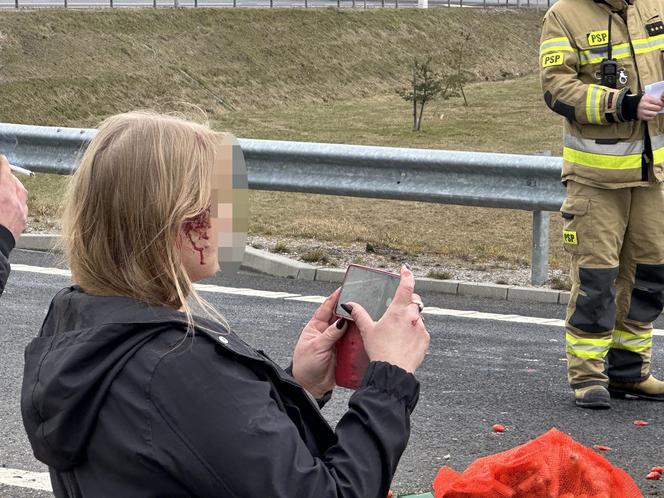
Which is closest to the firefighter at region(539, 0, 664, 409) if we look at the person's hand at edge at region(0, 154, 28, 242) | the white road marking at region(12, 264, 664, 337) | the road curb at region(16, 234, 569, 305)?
the white road marking at region(12, 264, 664, 337)

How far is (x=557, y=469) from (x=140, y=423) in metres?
1.48

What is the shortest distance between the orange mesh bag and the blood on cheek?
137 centimetres

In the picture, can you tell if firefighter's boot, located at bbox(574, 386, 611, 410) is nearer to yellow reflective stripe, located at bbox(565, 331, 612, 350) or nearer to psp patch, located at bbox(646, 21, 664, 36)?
yellow reflective stripe, located at bbox(565, 331, 612, 350)

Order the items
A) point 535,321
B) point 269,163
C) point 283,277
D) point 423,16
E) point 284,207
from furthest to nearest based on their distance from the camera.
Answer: point 423,16 < point 284,207 < point 269,163 < point 283,277 < point 535,321

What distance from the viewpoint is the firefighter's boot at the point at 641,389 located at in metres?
5.43

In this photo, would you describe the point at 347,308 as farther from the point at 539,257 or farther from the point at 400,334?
the point at 539,257

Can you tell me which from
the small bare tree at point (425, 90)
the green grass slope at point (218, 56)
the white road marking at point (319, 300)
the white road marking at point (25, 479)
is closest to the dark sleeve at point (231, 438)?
the white road marking at point (25, 479)

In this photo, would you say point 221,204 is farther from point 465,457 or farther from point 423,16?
point 423,16

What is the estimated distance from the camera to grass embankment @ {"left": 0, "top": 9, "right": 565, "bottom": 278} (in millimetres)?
12164

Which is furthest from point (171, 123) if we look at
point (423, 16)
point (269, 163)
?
point (423, 16)

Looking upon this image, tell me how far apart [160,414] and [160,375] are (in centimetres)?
6

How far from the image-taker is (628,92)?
5188 millimetres

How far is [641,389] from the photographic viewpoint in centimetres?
545

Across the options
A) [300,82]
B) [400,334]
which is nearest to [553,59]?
[400,334]
